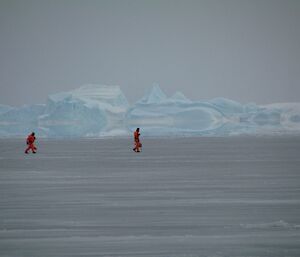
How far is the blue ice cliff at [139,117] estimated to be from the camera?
81438 millimetres

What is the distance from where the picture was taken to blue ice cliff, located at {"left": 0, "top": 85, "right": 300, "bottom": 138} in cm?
8144

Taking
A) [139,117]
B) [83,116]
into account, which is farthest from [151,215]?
[139,117]

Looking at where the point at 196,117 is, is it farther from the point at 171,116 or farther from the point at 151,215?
the point at 151,215

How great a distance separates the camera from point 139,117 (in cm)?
8838

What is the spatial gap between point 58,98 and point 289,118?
87.6 feet

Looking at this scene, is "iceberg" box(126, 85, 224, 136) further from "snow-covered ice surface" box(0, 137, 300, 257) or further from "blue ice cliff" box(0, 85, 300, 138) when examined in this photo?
"snow-covered ice surface" box(0, 137, 300, 257)

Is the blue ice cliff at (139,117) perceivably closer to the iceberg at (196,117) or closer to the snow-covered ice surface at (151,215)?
the iceberg at (196,117)

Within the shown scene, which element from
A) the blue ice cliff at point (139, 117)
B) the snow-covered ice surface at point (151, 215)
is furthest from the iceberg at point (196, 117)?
the snow-covered ice surface at point (151, 215)

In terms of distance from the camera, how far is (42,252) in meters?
10.6

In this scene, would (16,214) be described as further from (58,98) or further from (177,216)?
(58,98)

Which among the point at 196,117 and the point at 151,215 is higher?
the point at 196,117

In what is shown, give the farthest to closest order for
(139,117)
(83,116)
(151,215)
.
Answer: (139,117)
(83,116)
(151,215)

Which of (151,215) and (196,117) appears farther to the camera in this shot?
(196,117)

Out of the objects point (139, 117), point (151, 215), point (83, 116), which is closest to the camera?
point (151, 215)
